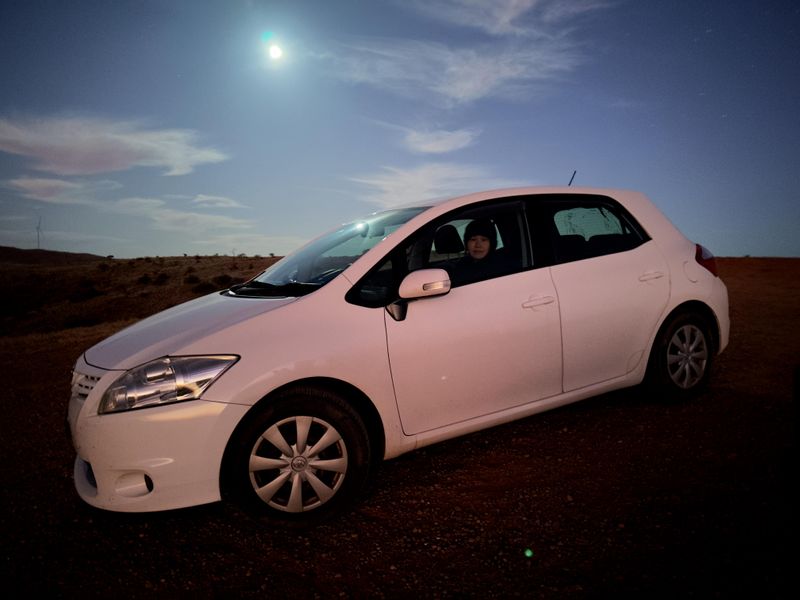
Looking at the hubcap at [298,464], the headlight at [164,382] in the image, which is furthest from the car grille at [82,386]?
the hubcap at [298,464]

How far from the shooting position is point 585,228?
3.81 metres

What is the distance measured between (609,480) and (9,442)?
15.6 feet

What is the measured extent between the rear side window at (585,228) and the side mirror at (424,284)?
108cm

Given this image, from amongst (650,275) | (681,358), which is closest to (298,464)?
(650,275)

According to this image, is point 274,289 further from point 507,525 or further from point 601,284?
point 601,284

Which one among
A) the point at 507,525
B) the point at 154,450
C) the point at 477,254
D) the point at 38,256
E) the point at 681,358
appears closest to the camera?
the point at 154,450

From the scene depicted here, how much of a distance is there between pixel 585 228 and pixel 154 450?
10.8ft

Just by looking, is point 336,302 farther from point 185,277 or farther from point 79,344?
point 185,277

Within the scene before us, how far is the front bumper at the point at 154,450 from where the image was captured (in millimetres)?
2357

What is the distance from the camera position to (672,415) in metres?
3.93

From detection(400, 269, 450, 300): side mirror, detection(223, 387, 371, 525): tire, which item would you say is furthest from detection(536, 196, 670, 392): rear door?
detection(223, 387, 371, 525): tire

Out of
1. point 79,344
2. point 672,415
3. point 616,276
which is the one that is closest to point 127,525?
point 616,276

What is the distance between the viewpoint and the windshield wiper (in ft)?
9.64

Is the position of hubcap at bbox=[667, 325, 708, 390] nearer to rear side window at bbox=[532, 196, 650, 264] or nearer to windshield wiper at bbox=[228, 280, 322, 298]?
rear side window at bbox=[532, 196, 650, 264]
